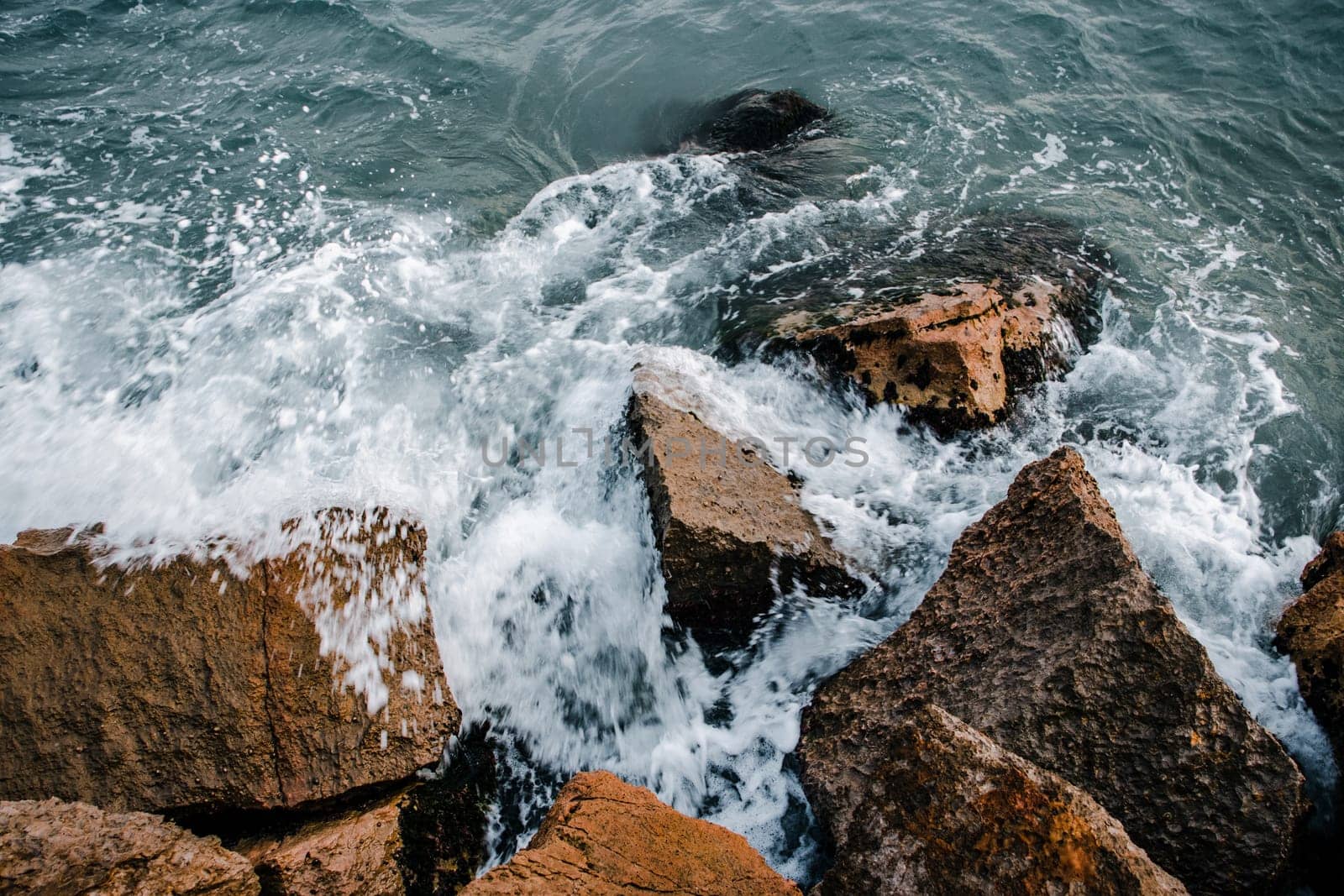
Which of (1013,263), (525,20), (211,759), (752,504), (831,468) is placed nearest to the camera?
(211,759)

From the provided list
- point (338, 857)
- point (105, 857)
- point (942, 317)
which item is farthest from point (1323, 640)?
point (105, 857)

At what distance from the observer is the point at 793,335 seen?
16.0 ft

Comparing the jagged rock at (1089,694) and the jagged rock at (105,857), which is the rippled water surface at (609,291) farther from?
the jagged rock at (105,857)

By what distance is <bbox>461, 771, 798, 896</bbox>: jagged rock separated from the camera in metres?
2.23

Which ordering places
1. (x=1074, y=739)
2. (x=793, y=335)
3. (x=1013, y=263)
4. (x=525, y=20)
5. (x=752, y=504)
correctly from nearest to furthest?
(x=1074, y=739), (x=752, y=504), (x=793, y=335), (x=1013, y=263), (x=525, y=20)

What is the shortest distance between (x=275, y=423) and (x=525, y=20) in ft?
29.7

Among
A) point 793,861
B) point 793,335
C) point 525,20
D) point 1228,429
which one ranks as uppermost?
point 525,20

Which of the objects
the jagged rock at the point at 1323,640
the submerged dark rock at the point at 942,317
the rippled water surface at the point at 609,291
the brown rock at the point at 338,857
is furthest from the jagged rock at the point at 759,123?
the brown rock at the point at 338,857

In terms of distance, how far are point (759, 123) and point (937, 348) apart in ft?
16.3

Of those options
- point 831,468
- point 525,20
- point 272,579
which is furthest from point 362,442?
point 525,20

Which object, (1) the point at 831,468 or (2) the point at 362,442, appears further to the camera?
(2) the point at 362,442

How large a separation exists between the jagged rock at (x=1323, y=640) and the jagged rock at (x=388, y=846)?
3.60 m

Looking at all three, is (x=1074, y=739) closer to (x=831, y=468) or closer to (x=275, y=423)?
(x=831, y=468)

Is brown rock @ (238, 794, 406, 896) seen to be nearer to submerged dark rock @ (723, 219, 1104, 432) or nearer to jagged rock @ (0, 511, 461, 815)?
jagged rock @ (0, 511, 461, 815)
